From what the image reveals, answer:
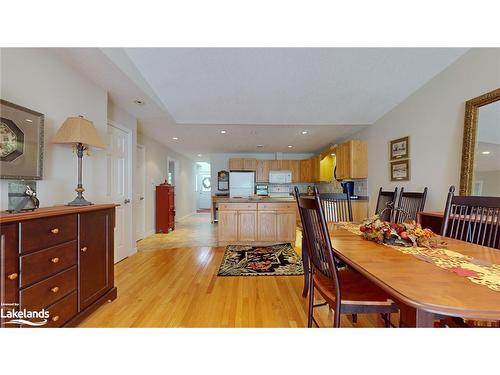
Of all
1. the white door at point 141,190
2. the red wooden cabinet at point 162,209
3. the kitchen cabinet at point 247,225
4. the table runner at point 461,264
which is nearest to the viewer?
the table runner at point 461,264

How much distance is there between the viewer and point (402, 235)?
131cm

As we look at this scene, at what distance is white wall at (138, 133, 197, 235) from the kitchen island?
2062 mm

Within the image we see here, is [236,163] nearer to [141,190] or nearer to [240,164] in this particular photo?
[240,164]

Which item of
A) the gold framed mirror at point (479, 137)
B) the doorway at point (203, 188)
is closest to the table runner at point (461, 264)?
the gold framed mirror at point (479, 137)

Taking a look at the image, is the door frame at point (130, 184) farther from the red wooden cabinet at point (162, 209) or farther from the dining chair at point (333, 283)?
the dining chair at point (333, 283)

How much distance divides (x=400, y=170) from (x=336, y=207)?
64.9 inches

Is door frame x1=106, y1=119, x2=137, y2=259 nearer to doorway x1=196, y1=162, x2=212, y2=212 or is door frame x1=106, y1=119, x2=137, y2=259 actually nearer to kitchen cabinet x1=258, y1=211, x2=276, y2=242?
kitchen cabinet x1=258, y1=211, x2=276, y2=242

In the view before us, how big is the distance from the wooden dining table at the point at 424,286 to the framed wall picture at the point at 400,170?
2.31m

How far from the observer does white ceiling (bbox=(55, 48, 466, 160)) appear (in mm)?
2291

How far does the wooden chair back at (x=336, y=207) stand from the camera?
247 cm

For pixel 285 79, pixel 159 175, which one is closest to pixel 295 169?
pixel 159 175
